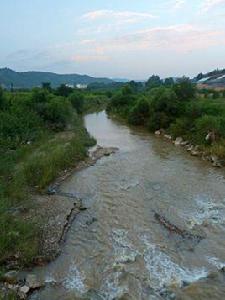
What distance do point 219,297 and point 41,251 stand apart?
5.49m

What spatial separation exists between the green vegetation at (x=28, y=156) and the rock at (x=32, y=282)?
689mm

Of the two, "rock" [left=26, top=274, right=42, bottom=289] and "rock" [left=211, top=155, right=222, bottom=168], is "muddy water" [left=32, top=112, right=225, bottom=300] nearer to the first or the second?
"rock" [left=26, top=274, right=42, bottom=289]

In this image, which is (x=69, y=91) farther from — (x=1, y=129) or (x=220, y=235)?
(x=220, y=235)

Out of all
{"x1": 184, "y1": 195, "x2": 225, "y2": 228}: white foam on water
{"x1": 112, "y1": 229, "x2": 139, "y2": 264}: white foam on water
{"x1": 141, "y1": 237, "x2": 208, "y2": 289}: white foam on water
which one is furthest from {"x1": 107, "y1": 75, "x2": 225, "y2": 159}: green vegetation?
{"x1": 141, "y1": 237, "x2": 208, "y2": 289}: white foam on water

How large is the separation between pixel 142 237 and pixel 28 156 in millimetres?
11783

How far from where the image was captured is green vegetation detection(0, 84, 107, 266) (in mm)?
11611

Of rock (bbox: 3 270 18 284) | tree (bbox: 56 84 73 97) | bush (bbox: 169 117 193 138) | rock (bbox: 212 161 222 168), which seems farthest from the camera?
tree (bbox: 56 84 73 97)

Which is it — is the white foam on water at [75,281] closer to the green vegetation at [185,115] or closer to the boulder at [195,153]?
the green vegetation at [185,115]

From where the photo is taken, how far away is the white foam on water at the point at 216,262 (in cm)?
1099

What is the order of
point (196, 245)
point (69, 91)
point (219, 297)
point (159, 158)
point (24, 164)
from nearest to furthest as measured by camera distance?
1. point (219, 297)
2. point (196, 245)
3. point (24, 164)
4. point (159, 158)
5. point (69, 91)

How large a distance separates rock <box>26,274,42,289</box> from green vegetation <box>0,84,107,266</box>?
27.1 inches

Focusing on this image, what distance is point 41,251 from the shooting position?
1152 centimetres

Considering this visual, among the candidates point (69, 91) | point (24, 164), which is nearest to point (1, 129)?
point (24, 164)

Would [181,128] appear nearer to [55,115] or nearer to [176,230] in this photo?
[55,115]
